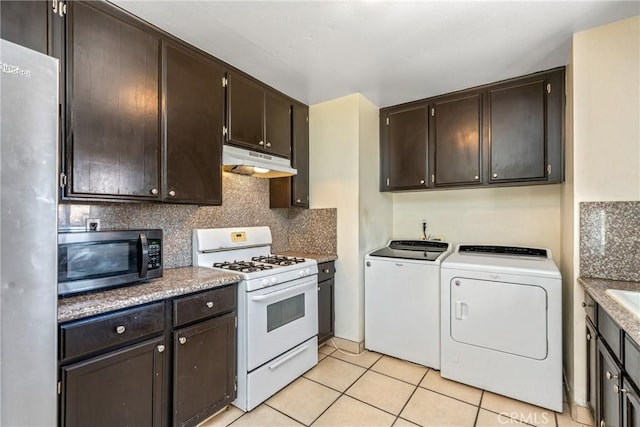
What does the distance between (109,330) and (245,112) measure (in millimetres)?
1688

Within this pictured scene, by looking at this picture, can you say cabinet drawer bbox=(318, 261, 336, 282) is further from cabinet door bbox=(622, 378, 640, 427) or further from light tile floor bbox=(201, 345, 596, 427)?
cabinet door bbox=(622, 378, 640, 427)

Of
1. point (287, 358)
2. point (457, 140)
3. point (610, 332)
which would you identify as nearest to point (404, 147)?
point (457, 140)

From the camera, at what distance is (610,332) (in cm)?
132

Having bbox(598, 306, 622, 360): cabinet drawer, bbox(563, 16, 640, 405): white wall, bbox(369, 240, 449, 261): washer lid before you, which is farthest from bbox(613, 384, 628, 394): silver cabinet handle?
bbox(369, 240, 449, 261): washer lid

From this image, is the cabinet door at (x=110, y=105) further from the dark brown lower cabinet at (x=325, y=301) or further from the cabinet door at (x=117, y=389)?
the dark brown lower cabinet at (x=325, y=301)

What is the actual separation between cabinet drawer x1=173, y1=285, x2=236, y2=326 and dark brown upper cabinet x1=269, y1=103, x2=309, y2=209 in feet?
3.89

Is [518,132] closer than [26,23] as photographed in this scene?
No

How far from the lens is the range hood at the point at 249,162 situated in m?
2.10

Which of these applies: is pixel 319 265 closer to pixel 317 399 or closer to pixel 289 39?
pixel 317 399


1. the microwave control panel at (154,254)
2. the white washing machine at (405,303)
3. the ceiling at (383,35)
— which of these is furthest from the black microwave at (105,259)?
the white washing machine at (405,303)

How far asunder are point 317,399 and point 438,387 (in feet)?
3.00

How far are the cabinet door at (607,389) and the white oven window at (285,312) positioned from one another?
176cm

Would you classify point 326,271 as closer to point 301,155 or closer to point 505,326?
point 301,155

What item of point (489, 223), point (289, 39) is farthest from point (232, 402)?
point (489, 223)
